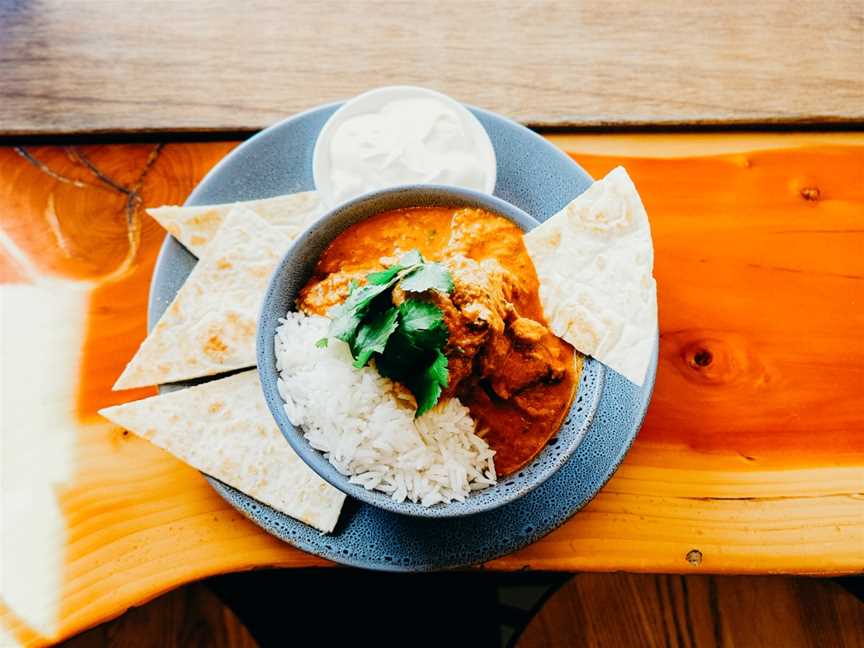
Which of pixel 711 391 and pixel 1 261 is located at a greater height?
pixel 1 261

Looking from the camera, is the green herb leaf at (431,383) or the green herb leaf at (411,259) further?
the green herb leaf at (411,259)

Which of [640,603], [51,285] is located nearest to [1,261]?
[51,285]

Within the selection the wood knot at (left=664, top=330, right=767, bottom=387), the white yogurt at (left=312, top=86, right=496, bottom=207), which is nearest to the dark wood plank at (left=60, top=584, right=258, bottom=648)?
the white yogurt at (left=312, top=86, right=496, bottom=207)

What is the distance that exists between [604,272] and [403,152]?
69 cm

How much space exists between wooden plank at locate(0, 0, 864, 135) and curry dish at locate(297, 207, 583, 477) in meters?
0.65

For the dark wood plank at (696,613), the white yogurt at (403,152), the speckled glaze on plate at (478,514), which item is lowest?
the dark wood plank at (696,613)

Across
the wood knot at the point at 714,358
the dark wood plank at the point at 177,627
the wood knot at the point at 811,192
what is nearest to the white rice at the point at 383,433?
the wood knot at the point at 714,358

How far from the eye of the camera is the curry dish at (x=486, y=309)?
1934 millimetres

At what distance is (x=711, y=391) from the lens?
238 centimetres

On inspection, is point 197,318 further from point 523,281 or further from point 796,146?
point 796,146

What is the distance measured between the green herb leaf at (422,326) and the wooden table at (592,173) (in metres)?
0.73


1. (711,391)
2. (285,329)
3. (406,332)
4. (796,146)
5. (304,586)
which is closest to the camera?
(406,332)

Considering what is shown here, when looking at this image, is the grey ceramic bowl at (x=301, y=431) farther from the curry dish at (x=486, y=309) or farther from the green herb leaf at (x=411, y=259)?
the green herb leaf at (x=411, y=259)

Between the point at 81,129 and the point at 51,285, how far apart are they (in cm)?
53
